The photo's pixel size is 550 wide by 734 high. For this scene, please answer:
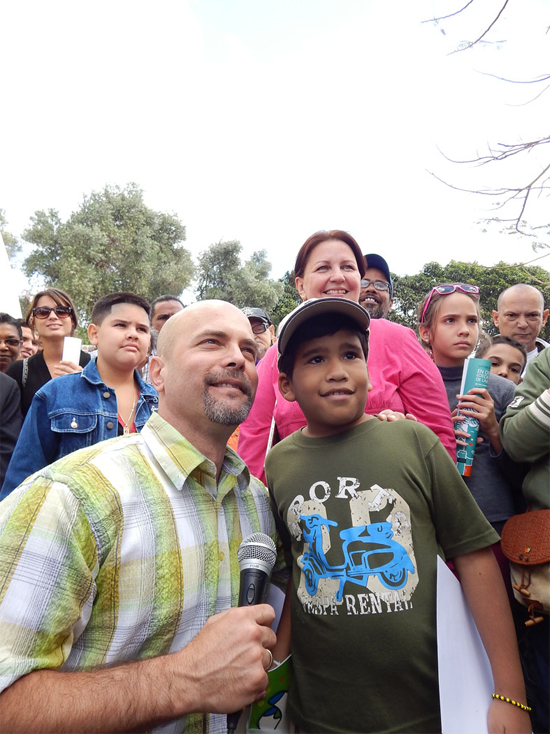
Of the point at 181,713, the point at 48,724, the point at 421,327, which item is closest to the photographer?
the point at 48,724

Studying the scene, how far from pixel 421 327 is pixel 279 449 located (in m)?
1.83

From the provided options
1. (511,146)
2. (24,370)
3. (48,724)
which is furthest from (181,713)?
(511,146)

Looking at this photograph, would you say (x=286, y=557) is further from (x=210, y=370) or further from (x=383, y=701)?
(x=210, y=370)

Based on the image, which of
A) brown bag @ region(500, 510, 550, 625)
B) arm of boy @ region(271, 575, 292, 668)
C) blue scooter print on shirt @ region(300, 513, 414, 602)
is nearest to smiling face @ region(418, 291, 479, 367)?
brown bag @ region(500, 510, 550, 625)

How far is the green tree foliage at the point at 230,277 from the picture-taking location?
33.2 meters

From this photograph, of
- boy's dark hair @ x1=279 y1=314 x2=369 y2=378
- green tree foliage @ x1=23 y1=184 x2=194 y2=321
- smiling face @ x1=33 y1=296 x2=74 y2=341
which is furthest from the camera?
green tree foliage @ x1=23 y1=184 x2=194 y2=321

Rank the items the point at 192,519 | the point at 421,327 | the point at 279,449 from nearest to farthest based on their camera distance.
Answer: the point at 192,519, the point at 279,449, the point at 421,327

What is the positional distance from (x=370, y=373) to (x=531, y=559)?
3.31ft

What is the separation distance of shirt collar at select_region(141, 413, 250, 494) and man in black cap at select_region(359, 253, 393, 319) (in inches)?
90.3

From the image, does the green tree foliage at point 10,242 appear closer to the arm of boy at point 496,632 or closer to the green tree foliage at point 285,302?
the green tree foliage at point 285,302

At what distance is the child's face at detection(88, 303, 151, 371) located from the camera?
3.50 meters

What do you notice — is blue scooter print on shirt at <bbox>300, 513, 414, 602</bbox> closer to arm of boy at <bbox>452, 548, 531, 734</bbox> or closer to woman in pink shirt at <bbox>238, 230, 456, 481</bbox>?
arm of boy at <bbox>452, 548, 531, 734</bbox>

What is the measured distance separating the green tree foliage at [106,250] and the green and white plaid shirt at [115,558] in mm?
26866

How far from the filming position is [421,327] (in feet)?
11.5
